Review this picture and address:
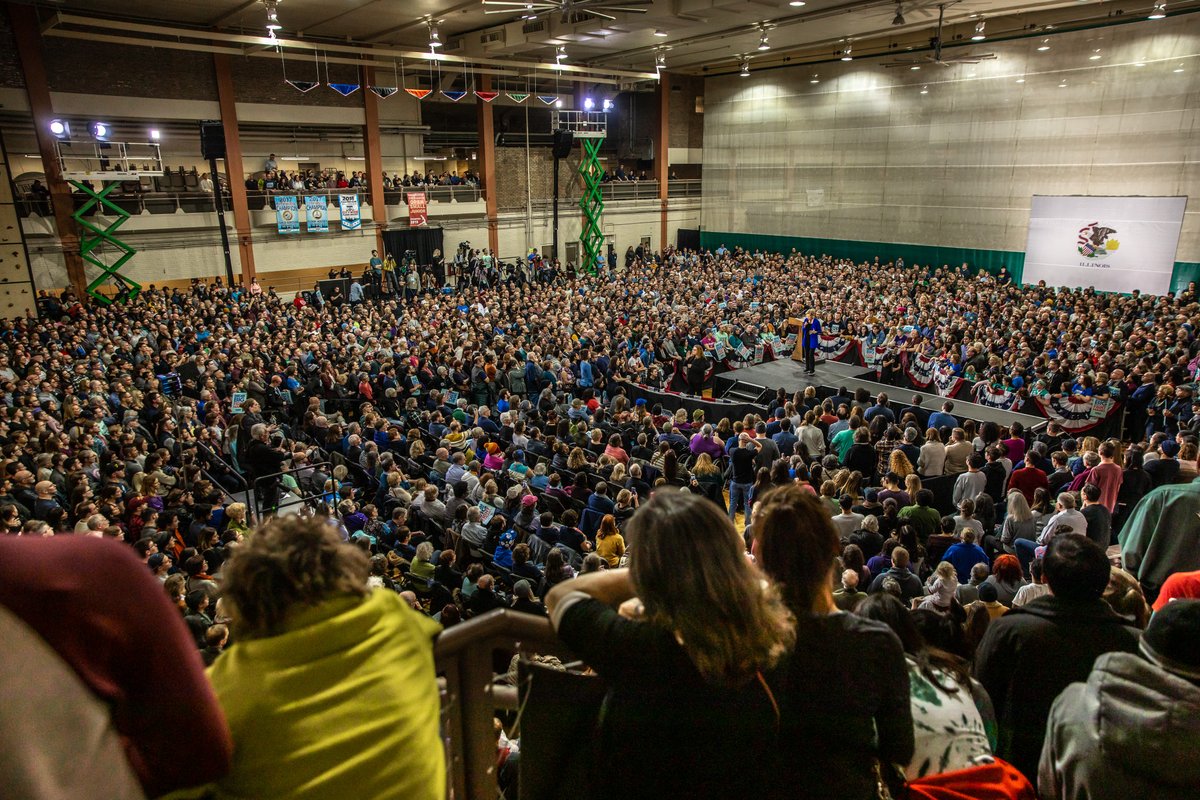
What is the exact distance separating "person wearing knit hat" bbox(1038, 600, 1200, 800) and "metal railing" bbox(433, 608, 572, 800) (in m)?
1.31

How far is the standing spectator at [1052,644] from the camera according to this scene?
237 centimetres

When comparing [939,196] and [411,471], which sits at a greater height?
[939,196]

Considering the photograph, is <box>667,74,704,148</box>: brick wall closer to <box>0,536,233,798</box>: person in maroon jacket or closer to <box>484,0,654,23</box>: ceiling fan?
<box>484,0,654,23</box>: ceiling fan

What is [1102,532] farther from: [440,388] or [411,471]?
[440,388]

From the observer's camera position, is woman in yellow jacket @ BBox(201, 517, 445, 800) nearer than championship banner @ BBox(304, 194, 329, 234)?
Yes

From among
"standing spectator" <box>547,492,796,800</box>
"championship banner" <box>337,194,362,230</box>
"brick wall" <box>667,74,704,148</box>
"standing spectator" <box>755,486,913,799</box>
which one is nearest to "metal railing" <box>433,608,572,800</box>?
"standing spectator" <box>547,492,796,800</box>

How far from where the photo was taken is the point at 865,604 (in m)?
2.27

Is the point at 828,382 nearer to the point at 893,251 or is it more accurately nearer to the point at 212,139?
the point at 893,251

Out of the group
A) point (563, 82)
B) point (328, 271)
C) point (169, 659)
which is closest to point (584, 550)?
point (169, 659)

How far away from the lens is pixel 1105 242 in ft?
65.3

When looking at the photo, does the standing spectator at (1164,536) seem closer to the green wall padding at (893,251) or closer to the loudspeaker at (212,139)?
the green wall padding at (893,251)

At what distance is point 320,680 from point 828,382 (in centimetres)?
1434

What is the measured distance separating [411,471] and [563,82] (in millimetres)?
24131

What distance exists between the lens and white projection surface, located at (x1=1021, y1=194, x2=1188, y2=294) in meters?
18.8
